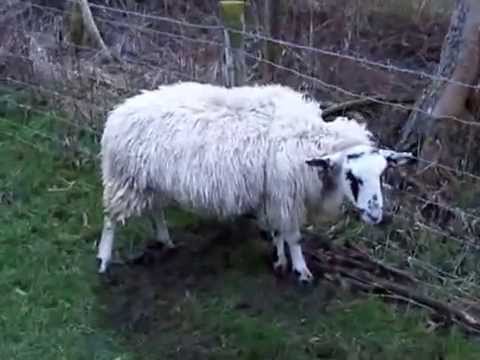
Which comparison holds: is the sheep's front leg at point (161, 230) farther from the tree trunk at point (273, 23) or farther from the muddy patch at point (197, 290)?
the tree trunk at point (273, 23)

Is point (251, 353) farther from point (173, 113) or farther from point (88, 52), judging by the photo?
point (88, 52)

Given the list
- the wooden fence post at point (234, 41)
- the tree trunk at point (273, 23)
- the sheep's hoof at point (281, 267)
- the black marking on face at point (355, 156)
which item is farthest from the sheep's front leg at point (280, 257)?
the tree trunk at point (273, 23)

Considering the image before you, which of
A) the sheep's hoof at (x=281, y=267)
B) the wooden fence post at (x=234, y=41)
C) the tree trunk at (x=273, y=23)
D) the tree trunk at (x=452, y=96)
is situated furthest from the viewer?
the tree trunk at (x=273, y=23)

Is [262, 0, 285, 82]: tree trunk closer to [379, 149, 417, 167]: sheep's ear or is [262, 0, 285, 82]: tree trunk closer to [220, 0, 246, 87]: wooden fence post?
[220, 0, 246, 87]: wooden fence post

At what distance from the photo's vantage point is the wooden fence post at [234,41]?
5.84 meters

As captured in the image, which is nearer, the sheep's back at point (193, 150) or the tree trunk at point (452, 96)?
the sheep's back at point (193, 150)

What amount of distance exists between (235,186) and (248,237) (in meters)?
0.71

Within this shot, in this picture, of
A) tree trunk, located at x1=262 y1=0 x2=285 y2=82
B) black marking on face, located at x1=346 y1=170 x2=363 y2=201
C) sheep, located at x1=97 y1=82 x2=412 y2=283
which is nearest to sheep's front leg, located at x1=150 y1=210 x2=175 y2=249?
sheep, located at x1=97 y1=82 x2=412 y2=283

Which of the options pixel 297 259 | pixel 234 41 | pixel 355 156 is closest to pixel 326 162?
pixel 355 156

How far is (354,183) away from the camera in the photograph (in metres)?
4.84

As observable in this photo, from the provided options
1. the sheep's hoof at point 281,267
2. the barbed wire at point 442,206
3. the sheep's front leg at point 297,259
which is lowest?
the sheep's hoof at point 281,267

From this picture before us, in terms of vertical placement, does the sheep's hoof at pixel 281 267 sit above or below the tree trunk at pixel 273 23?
below

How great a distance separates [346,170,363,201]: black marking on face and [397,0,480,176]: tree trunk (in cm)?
121

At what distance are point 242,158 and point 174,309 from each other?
2.70 feet
